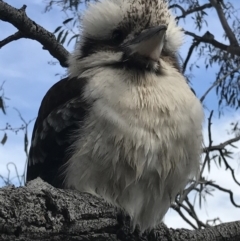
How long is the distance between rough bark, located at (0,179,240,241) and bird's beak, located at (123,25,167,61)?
40cm

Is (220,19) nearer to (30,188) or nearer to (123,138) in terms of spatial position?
(123,138)

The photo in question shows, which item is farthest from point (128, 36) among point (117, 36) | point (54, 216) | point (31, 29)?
point (54, 216)

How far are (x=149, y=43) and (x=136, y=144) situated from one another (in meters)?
0.26

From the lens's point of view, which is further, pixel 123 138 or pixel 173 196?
pixel 173 196

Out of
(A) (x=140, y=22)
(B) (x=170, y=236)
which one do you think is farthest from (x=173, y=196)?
(A) (x=140, y=22)

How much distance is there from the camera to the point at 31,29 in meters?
1.84

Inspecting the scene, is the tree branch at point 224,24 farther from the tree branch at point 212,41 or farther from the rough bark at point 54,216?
the rough bark at point 54,216

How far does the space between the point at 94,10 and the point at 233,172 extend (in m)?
1.66

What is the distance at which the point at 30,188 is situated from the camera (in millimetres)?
1053

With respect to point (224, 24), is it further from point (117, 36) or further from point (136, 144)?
point (136, 144)

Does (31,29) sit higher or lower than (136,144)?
higher

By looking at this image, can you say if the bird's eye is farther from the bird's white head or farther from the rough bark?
the rough bark

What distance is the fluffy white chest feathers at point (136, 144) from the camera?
52.9 inches

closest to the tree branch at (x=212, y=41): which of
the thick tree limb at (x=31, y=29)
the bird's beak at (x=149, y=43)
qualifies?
the thick tree limb at (x=31, y=29)
